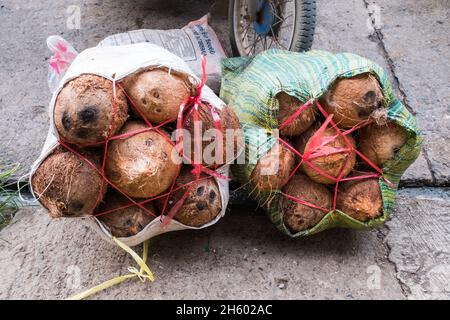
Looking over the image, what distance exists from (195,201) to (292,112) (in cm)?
47

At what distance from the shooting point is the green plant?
2.37 meters

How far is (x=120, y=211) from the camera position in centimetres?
190

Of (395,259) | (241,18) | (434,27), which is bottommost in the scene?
(395,259)

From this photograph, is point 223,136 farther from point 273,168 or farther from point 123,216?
point 123,216

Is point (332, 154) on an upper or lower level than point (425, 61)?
upper

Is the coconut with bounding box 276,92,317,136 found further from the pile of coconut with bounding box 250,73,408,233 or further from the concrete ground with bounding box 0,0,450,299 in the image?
→ the concrete ground with bounding box 0,0,450,299

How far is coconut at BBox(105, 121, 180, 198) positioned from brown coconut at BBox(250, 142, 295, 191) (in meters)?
0.31

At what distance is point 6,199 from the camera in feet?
7.91

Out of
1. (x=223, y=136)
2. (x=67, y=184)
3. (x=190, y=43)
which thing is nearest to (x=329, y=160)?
(x=223, y=136)

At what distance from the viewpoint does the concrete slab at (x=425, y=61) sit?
8.66ft

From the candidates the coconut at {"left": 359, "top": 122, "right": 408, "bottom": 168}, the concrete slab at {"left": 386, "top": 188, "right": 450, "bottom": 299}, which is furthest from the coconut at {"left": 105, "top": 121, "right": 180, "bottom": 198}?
the concrete slab at {"left": 386, "top": 188, "right": 450, "bottom": 299}
